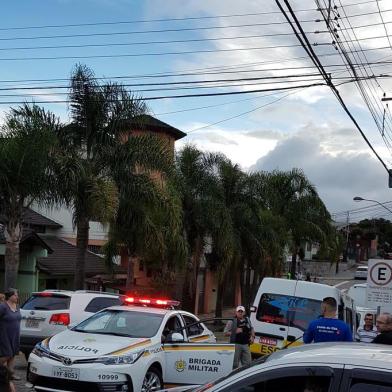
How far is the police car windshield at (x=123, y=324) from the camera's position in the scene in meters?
9.80

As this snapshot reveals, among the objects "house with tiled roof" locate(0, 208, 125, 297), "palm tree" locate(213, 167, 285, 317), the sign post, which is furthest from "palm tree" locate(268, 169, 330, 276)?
the sign post

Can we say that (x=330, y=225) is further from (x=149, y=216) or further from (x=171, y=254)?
(x=149, y=216)

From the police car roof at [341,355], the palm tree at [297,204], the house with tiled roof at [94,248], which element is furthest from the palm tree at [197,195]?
the police car roof at [341,355]

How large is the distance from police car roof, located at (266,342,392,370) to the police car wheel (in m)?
5.01

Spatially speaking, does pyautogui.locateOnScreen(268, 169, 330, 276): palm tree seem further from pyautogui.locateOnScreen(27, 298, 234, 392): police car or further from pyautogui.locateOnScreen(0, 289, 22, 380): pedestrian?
pyautogui.locateOnScreen(0, 289, 22, 380): pedestrian

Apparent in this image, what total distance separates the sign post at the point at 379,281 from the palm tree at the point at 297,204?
20.2 metres

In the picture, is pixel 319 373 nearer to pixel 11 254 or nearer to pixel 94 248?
pixel 11 254

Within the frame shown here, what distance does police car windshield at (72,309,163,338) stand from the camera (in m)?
9.80

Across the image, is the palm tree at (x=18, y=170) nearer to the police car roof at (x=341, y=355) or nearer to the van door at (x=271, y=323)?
the van door at (x=271, y=323)

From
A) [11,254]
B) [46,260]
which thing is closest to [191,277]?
[46,260]

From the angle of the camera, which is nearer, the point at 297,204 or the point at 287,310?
the point at 287,310

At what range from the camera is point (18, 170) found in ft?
57.5

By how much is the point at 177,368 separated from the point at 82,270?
11.5 m

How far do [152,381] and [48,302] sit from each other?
448 cm
